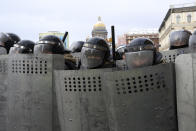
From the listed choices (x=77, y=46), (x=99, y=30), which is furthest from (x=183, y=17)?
(x=77, y=46)

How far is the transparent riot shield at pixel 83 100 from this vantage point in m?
3.82

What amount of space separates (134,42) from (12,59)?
7.35 ft

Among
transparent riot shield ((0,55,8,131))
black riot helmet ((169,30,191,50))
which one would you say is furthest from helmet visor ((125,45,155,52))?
black riot helmet ((169,30,191,50))

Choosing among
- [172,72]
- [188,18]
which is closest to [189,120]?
[172,72]

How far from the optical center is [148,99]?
3.26 metres

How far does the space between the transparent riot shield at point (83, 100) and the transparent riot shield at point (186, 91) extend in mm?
1116

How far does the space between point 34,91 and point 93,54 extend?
1234mm

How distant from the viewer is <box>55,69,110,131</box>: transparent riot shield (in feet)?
12.5

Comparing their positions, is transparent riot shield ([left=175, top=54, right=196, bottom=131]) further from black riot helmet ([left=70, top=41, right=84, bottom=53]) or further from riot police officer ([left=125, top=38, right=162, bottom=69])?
black riot helmet ([left=70, top=41, right=84, bottom=53])

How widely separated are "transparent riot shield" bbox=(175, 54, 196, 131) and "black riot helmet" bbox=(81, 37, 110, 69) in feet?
5.73

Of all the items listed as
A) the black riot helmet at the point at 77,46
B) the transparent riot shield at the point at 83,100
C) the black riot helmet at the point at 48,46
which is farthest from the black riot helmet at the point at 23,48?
the black riot helmet at the point at 77,46

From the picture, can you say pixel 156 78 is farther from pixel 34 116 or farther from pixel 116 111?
pixel 34 116

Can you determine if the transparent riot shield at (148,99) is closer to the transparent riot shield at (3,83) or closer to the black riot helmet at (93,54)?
the black riot helmet at (93,54)

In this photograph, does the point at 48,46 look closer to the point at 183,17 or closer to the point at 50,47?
the point at 50,47
